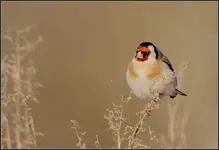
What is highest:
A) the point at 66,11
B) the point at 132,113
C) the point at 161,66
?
the point at 66,11

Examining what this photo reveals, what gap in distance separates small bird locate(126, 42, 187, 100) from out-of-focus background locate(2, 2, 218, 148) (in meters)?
1.72

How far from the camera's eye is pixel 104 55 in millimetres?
9398

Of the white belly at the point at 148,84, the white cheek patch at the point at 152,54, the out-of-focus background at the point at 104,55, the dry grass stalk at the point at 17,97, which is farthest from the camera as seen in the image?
the out-of-focus background at the point at 104,55

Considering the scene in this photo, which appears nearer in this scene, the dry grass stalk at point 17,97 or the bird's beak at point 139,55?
the dry grass stalk at point 17,97

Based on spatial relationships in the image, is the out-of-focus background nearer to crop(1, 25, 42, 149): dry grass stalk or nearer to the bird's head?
the bird's head

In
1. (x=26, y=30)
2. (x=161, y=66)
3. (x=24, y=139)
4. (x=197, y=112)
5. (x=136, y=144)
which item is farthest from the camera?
(x=197, y=112)

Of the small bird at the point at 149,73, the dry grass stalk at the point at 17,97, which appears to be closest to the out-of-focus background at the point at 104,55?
the small bird at the point at 149,73

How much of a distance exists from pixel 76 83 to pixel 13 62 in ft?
15.4

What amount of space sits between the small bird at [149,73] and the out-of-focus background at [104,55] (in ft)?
5.65

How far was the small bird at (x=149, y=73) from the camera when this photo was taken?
4.37 meters

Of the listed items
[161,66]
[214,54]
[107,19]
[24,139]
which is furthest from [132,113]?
[24,139]

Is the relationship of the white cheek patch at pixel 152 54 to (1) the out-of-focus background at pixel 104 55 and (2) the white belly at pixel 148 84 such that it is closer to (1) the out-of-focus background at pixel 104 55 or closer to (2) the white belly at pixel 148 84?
(2) the white belly at pixel 148 84

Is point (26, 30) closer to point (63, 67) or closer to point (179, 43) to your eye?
point (63, 67)

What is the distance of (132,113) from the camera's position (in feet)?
26.1
